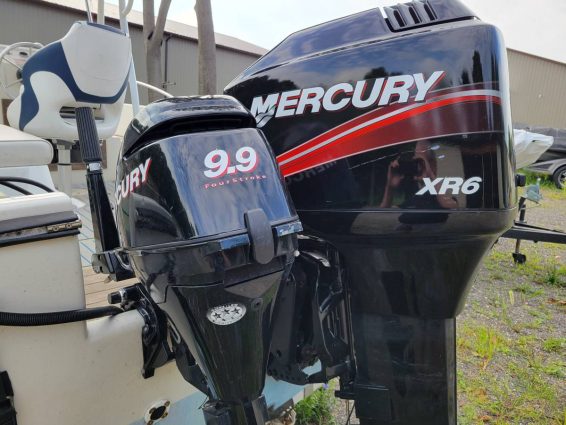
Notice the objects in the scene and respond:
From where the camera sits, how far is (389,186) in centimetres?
86

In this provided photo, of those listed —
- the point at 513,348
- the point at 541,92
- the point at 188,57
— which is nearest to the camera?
the point at 513,348

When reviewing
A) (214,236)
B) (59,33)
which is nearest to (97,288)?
(214,236)

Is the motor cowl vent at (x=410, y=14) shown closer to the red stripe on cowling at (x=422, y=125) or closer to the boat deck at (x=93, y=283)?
the red stripe on cowling at (x=422, y=125)

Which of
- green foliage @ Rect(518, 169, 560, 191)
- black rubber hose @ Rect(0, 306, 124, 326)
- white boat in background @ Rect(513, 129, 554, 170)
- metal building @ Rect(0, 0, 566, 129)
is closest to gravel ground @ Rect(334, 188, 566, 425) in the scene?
black rubber hose @ Rect(0, 306, 124, 326)

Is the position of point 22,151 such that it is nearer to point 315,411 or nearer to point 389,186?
point 389,186

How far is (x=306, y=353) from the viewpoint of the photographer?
90 centimetres

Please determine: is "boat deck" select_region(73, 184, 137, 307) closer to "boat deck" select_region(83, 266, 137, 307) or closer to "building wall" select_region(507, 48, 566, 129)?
"boat deck" select_region(83, 266, 137, 307)

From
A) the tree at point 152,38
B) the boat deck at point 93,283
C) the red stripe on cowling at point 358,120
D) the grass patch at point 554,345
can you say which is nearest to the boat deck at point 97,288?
the boat deck at point 93,283

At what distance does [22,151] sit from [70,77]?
46cm

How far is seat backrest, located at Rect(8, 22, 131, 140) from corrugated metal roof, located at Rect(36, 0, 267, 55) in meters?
8.64

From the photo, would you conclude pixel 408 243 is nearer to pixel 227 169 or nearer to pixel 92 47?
pixel 227 169

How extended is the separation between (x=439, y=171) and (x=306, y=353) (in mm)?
434

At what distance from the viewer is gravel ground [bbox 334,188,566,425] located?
1834 millimetres

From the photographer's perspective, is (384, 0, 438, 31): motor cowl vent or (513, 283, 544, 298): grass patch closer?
A: (384, 0, 438, 31): motor cowl vent
